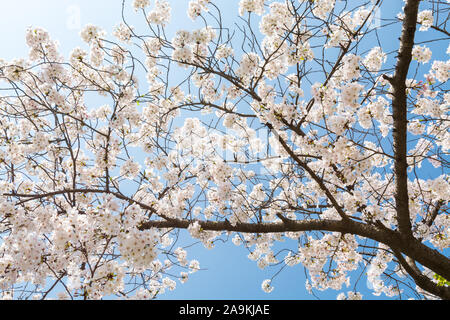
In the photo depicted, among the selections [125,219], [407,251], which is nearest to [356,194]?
[407,251]

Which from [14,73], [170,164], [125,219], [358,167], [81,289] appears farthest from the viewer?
[170,164]

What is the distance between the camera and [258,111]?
3861mm

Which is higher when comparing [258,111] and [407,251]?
[258,111]

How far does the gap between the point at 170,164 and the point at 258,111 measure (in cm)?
203

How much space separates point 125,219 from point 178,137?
314cm

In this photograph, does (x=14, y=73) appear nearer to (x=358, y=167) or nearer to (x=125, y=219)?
(x=125, y=219)

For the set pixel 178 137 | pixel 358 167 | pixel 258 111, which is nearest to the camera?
pixel 358 167

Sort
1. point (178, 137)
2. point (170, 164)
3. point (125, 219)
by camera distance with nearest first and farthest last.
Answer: point (125, 219) → point (170, 164) → point (178, 137)

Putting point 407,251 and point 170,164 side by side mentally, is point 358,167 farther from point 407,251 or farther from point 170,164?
point 170,164

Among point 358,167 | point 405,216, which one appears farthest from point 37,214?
point 405,216
